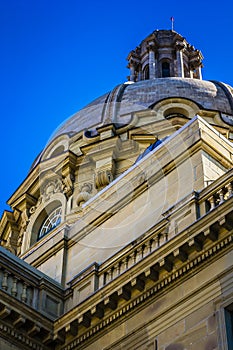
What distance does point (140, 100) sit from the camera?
139 ft

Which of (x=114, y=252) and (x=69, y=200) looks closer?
(x=114, y=252)

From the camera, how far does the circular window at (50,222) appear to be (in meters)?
36.1

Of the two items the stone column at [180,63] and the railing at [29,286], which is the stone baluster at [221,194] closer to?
the railing at [29,286]

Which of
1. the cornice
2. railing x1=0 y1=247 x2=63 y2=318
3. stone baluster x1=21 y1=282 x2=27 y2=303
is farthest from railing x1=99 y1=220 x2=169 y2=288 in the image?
stone baluster x1=21 y1=282 x2=27 y2=303

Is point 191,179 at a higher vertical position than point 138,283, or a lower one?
higher

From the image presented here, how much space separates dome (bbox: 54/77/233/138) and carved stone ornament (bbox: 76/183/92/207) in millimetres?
4821

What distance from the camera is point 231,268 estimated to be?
16688 mm

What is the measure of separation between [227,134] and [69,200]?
767 cm

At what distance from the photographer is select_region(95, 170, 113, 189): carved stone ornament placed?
35.4 m

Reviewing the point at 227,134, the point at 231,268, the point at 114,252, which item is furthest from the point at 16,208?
the point at 231,268

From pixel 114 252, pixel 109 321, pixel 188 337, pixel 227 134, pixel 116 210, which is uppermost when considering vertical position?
pixel 227 134

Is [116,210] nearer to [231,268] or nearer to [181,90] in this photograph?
[231,268]

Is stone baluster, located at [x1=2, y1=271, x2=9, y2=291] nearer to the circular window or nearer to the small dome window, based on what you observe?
the circular window

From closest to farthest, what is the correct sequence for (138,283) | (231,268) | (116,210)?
(231,268), (138,283), (116,210)
